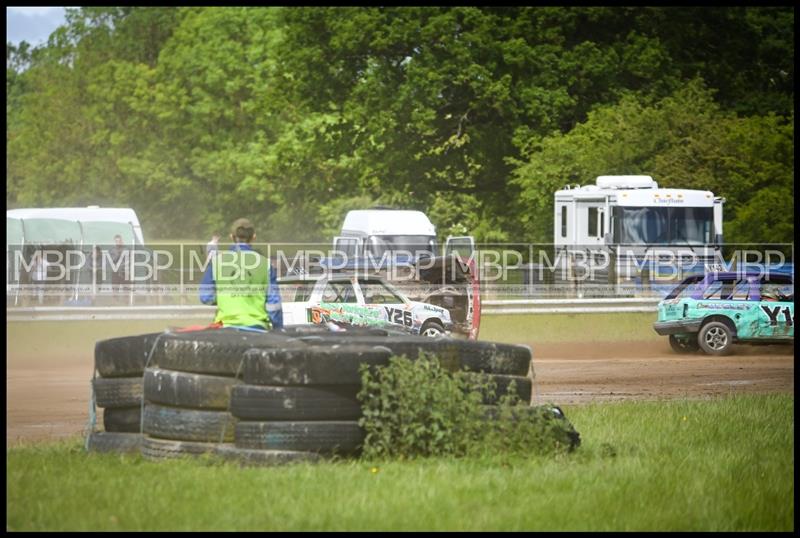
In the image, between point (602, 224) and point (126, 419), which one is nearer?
point (126, 419)

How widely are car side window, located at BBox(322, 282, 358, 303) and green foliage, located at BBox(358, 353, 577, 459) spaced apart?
10.4 m

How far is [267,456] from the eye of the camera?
943 cm

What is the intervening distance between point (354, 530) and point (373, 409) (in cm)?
207

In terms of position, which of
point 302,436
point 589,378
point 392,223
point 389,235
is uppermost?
point 392,223

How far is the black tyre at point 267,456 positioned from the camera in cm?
942

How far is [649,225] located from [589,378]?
14693 mm

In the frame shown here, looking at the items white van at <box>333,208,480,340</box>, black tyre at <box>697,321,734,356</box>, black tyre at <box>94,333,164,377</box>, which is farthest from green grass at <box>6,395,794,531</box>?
white van at <box>333,208,480,340</box>

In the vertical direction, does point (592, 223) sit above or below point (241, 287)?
above

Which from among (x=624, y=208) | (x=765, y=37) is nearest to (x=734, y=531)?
(x=624, y=208)

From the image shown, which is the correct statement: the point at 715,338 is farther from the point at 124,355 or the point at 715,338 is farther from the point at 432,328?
the point at 124,355

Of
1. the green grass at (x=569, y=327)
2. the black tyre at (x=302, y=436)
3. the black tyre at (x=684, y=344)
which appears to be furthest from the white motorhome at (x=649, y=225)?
the black tyre at (x=302, y=436)

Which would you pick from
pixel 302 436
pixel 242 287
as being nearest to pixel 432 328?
pixel 242 287

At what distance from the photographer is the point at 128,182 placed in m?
81.9

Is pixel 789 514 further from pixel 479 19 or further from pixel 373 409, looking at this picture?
pixel 479 19
